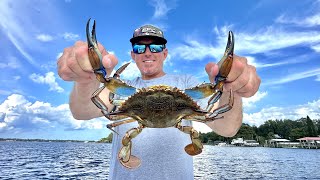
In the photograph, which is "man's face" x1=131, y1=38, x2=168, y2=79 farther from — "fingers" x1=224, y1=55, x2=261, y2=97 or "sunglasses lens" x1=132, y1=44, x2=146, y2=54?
"fingers" x1=224, y1=55, x2=261, y2=97

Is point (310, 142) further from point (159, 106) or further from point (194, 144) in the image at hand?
point (159, 106)

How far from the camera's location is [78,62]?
9.05 feet

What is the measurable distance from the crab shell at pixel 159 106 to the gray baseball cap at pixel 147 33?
971mm

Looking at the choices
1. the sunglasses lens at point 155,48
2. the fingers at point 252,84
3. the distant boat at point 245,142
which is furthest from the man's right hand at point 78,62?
the distant boat at point 245,142

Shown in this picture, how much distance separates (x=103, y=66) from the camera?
9.16ft

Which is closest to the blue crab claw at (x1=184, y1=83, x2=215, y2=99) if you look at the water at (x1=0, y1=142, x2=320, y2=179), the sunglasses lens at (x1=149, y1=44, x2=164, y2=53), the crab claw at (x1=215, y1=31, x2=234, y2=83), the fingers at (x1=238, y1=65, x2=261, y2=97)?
the crab claw at (x1=215, y1=31, x2=234, y2=83)

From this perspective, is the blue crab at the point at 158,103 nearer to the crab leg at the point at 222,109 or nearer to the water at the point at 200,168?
the crab leg at the point at 222,109

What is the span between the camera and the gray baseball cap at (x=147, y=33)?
11.9 ft

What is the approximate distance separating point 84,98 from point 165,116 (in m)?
1.20

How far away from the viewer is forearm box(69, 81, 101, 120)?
3.50 metres

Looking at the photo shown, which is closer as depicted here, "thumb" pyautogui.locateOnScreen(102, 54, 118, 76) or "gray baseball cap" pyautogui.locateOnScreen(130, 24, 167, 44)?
"thumb" pyautogui.locateOnScreen(102, 54, 118, 76)

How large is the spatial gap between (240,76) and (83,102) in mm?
2024

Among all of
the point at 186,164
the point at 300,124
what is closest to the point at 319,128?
the point at 300,124

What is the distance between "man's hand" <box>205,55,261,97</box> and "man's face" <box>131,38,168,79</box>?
3.88ft
